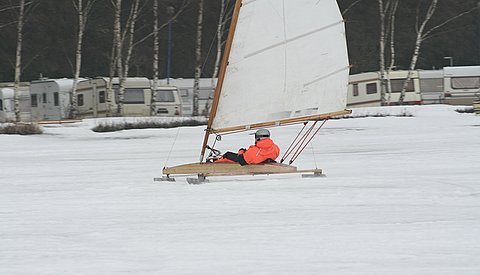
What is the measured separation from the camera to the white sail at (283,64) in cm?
1473

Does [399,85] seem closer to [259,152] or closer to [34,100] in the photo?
[34,100]

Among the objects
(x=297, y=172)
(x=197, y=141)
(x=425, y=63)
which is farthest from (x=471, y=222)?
(x=425, y=63)

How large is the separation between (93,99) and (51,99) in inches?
73.0

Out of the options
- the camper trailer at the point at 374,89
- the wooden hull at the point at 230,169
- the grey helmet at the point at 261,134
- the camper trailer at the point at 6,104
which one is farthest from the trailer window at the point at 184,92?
the grey helmet at the point at 261,134

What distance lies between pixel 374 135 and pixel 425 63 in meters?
30.4

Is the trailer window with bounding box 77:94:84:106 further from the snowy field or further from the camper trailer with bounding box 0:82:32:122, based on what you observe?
the snowy field

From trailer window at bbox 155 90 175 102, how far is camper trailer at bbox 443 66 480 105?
1224 cm

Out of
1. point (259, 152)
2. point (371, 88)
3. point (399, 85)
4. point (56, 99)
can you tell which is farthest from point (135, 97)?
point (259, 152)

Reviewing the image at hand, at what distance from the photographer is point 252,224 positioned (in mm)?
10141

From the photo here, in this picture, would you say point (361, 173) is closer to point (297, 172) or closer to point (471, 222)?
point (297, 172)

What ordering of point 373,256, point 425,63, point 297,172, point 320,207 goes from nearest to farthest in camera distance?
point 373,256
point 320,207
point 297,172
point 425,63

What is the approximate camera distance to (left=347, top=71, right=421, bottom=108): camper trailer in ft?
134

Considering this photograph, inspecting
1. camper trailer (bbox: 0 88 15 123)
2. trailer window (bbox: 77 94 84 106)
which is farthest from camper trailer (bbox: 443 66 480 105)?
camper trailer (bbox: 0 88 15 123)

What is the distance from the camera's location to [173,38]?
168 feet
